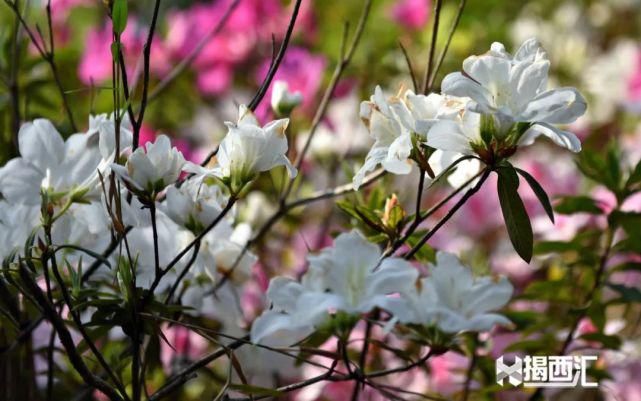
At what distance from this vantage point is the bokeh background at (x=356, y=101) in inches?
40.7

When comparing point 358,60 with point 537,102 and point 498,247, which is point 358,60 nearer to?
point 498,247

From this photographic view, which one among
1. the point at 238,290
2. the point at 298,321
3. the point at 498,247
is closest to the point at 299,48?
the point at 498,247

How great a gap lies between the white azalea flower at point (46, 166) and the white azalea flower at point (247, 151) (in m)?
0.10

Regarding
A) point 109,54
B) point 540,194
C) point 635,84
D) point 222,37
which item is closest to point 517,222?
point 540,194

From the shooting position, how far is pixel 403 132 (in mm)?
643

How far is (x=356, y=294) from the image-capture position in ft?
1.96

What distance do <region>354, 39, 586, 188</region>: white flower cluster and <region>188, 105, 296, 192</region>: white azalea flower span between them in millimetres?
58

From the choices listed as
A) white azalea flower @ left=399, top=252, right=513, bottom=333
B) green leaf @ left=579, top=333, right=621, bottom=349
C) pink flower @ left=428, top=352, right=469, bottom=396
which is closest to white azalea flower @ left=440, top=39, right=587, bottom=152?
white azalea flower @ left=399, top=252, right=513, bottom=333

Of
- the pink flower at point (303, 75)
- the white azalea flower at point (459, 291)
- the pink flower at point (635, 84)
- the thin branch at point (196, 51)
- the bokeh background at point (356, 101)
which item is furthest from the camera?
the pink flower at point (635, 84)

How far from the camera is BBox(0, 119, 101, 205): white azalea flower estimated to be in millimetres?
698

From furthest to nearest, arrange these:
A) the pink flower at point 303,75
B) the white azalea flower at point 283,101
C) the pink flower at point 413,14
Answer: the pink flower at point 413,14
the pink flower at point 303,75
the white azalea flower at point 283,101

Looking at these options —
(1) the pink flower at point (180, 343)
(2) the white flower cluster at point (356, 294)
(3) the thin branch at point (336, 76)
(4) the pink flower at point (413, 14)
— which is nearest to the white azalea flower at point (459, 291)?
(2) the white flower cluster at point (356, 294)

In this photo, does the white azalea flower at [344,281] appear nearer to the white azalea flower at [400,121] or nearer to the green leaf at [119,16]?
the white azalea flower at [400,121]

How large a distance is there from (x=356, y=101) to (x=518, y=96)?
906mm
